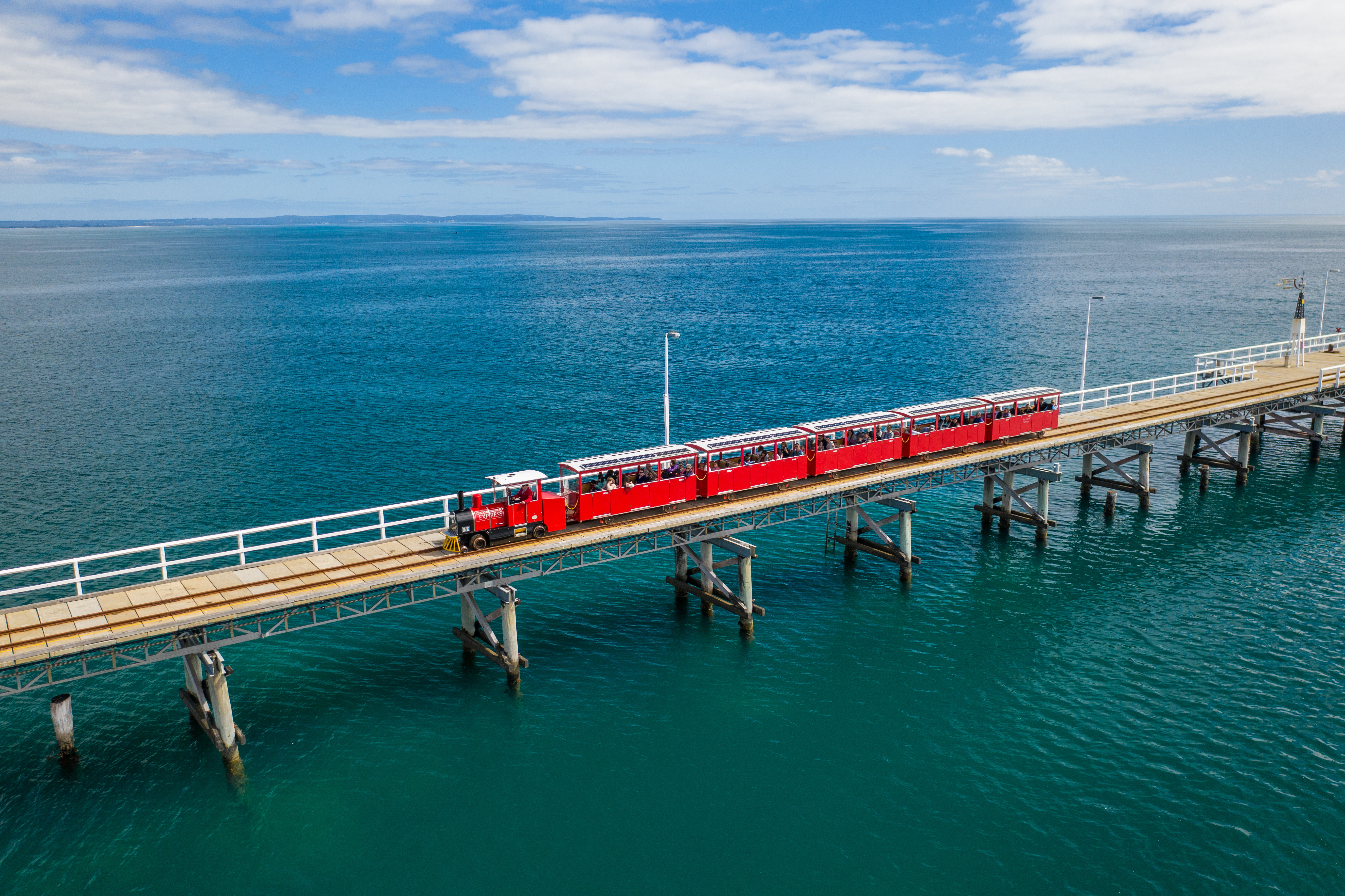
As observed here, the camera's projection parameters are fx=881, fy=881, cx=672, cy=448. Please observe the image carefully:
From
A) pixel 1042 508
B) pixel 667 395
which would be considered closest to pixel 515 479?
pixel 667 395

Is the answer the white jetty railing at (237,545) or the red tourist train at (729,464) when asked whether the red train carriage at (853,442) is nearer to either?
the red tourist train at (729,464)

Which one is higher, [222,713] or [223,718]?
[222,713]

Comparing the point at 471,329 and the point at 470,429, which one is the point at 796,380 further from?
the point at 471,329

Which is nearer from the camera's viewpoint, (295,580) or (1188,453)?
(295,580)

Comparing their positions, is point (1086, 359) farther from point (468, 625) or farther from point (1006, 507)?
point (468, 625)

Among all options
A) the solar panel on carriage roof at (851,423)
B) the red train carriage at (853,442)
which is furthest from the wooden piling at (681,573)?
the solar panel on carriage roof at (851,423)

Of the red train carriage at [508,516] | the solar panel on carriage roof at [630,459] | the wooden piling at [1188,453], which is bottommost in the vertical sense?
the wooden piling at [1188,453]
